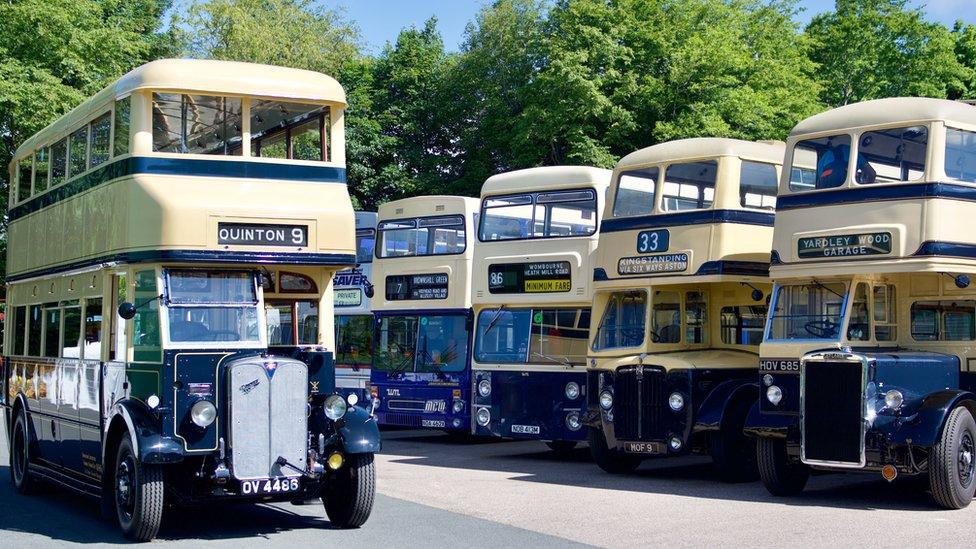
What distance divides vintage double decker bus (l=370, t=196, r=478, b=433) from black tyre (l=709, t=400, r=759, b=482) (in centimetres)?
621

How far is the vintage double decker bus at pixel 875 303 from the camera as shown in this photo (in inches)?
545

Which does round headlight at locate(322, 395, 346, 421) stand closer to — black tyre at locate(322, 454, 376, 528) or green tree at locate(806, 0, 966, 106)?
black tyre at locate(322, 454, 376, 528)

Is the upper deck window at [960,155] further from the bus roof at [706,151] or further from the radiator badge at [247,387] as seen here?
the radiator badge at [247,387]

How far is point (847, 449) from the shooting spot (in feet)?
46.0

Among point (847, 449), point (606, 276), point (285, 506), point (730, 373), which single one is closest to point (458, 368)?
point (606, 276)

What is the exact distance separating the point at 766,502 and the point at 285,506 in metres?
5.56

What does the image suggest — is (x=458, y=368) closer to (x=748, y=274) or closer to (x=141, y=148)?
(x=748, y=274)

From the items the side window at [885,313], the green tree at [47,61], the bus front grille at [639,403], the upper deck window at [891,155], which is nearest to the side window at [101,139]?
the bus front grille at [639,403]

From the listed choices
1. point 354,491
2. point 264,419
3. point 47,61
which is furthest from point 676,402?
point 47,61

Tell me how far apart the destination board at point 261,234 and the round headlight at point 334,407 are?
1.54 m

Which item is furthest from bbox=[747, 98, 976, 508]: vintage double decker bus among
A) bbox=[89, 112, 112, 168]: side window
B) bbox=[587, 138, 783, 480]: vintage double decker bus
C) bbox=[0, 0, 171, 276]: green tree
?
bbox=[0, 0, 171, 276]: green tree

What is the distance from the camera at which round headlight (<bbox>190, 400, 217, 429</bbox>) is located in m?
11.6

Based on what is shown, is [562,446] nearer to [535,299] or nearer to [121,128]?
[535,299]

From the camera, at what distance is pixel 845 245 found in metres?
14.5
